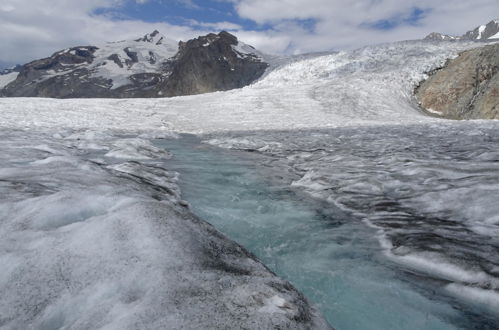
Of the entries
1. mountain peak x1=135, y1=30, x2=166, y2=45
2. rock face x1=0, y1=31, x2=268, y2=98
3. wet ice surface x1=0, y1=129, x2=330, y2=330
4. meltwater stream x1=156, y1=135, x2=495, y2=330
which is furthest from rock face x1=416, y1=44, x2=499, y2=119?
mountain peak x1=135, y1=30, x2=166, y2=45

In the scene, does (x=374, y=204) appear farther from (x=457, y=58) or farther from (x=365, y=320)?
(x=457, y=58)

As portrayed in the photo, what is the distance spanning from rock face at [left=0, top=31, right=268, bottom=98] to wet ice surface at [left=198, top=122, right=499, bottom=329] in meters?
73.6

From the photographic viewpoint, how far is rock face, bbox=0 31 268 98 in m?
86.3

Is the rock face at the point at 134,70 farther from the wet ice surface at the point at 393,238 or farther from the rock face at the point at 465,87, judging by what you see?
the wet ice surface at the point at 393,238

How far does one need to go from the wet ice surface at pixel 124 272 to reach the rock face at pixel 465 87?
61.9 ft

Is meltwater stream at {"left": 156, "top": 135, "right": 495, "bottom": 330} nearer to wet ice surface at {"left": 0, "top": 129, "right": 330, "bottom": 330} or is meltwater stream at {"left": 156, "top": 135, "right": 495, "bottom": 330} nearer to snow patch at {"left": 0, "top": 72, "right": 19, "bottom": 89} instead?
wet ice surface at {"left": 0, "top": 129, "right": 330, "bottom": 330}

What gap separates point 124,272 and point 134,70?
6176 inches

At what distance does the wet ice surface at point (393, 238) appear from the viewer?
267cm

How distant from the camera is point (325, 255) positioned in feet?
11.7

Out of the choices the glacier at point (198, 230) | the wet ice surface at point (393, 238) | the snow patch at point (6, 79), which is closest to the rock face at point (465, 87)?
the glacier at point (198, 230)

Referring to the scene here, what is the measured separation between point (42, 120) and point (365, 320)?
14.5 meters

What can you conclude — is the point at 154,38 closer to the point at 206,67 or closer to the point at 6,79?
the point at 6,79

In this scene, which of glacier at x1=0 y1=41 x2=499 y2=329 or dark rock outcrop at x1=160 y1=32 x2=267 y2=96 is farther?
dark rock outcrop at x1=160 y1=32 x2=267 y2=96

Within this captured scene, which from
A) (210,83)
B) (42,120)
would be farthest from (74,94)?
(42,120)
